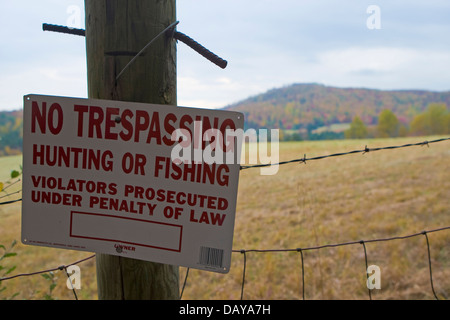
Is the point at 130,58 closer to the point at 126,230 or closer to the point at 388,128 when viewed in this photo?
the point at 126,230

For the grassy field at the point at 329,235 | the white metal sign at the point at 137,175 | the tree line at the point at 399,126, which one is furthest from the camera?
the tree line at the point at 399,126

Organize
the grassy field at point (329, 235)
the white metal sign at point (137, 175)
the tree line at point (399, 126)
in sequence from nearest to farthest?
the white metal sign at point (137, 175) < the grassy field at point (329, 235) < the tree line at point (399, 126)

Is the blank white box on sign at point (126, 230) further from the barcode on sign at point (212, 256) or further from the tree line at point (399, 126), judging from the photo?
the tree line at point (399, 126)

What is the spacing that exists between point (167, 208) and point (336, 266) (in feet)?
25.0

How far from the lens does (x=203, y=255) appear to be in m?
1.03

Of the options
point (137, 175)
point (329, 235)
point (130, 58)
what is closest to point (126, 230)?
point (137, 175)

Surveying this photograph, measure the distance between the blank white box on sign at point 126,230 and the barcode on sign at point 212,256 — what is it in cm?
7

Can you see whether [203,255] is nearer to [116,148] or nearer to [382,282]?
[116,148]

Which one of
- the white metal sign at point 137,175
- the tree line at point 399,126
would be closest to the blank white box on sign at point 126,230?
the white metal sign at point 137,175

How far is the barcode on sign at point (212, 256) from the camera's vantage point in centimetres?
103

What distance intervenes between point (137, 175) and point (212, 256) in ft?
0.94

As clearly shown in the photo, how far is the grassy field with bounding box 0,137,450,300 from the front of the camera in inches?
283

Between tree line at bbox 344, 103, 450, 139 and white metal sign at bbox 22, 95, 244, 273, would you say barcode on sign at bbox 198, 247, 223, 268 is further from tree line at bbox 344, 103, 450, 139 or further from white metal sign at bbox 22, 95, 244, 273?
tree line at bbox 344, 103, 450, 139
